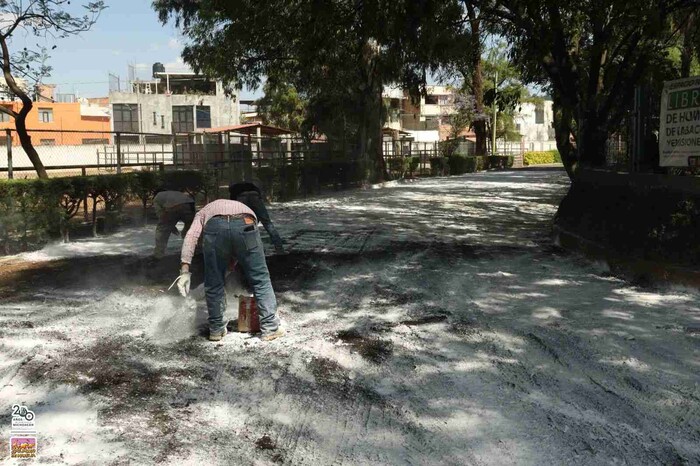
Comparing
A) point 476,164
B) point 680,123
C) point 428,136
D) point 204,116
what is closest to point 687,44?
point 680,123

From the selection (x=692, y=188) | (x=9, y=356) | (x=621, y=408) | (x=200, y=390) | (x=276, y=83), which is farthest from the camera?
(x=276, y=83)

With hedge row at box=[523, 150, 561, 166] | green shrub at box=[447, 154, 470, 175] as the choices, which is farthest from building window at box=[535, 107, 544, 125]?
green shrub at box=[447, 154, 470, 175]

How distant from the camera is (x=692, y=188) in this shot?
7.25 meters

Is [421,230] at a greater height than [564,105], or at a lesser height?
lesser

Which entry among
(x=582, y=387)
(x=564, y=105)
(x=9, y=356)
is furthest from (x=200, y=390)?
(x=564, y=105)

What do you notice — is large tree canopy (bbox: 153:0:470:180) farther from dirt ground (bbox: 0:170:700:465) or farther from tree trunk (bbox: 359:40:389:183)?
dirt ground (bbox: 0:170:700:465)

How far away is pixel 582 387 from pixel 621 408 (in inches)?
14.8

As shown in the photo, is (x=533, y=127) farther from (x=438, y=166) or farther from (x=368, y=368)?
(x=368, y=368)

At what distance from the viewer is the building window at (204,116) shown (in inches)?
2254

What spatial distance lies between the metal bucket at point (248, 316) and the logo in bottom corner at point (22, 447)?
7.55ft

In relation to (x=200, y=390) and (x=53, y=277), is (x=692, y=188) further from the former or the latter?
(x=53, y=277)

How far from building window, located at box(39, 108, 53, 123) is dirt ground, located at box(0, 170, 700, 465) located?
54.6m

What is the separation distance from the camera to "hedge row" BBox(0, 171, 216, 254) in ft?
33.4

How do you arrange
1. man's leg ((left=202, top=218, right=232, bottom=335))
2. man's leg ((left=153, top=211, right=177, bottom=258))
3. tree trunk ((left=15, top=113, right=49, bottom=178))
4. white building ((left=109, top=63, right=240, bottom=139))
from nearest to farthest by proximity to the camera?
man's leg ((left=202, top=218, right=232, bottom=335))
man's leg ((left=153, top=211, right=177, bottom=258))
tree trunk ((left=15, top=113, right=49, bottom=178))
white building ((left=109, top=63, right=240, bottom=139))
